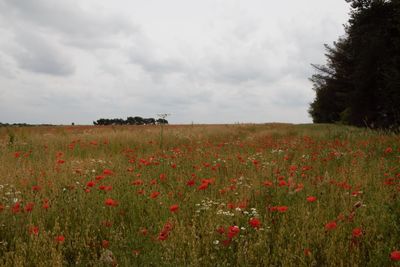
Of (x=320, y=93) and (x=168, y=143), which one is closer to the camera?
(x=168, y=143)

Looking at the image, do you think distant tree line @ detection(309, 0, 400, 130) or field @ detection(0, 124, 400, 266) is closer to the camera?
field @ detection(0, 124, 400, 266)

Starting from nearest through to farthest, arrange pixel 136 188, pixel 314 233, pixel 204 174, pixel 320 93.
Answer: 1. pixel 314 233
2. pixel 136 188
3. pixel 204 174
4. pixel 320 93

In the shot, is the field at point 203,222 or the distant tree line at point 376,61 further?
the distant tree line at point 376,61

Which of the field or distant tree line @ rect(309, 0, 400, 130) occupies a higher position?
distant tree line @ rect(309, 0, 400, 130)

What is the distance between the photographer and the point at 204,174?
6.09 m

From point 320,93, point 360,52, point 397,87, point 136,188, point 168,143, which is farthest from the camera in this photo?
point 320,93

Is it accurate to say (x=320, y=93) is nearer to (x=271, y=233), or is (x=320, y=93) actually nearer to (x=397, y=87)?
(x=397, y=87)

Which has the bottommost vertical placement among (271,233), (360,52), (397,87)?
(271,233)

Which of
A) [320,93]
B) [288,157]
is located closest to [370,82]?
[320,93]

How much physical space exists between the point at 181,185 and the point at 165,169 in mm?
1481

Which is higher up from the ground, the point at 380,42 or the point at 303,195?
the point at 380,42

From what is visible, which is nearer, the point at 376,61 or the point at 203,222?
the point at 203,222

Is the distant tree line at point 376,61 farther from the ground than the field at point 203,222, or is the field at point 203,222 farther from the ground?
the distant tree line at point 376,61

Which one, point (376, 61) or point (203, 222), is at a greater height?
point (376, 61)
